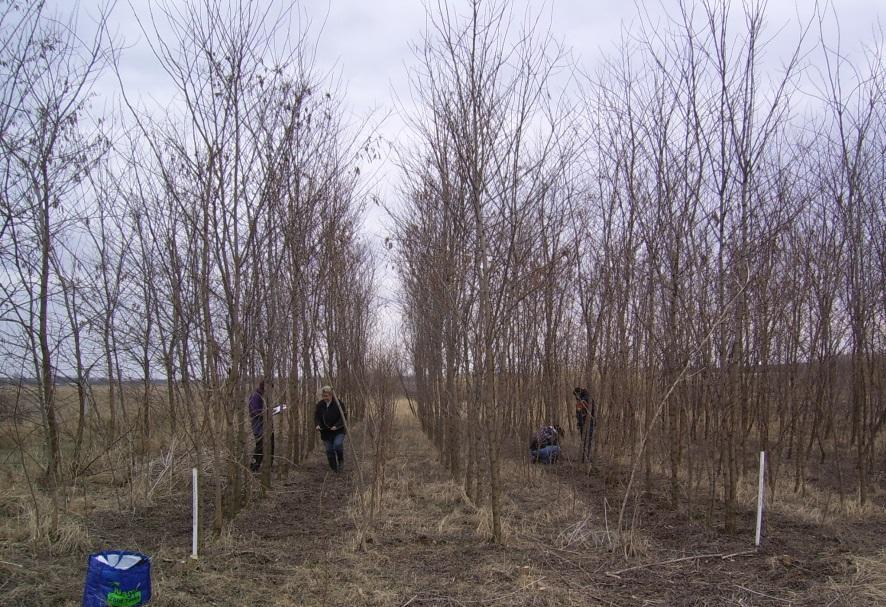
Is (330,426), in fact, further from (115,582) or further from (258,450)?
(115,582)

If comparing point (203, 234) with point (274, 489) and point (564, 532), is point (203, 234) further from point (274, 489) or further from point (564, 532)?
point (274, 489)

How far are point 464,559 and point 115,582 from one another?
2.54 meters

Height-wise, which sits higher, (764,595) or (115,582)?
(115,582)

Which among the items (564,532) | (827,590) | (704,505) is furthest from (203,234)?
(704,505)

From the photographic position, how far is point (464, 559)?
5.31 meters

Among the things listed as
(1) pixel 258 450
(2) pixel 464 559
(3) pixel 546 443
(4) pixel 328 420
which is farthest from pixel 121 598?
(3) pixel 546 443

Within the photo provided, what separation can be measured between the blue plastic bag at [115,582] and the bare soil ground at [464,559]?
0.38 meters

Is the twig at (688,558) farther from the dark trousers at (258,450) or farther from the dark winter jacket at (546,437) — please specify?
the dark trousers at (258,450)

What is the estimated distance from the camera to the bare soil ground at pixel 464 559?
4.38 meters

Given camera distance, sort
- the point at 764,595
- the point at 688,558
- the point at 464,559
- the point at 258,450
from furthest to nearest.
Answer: the point at 258,450
the point at 464,559
the point at 688,558
the point at 764,595

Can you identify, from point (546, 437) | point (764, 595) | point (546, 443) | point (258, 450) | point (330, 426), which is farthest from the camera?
point (546, 443)

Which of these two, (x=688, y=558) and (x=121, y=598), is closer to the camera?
(x=121, y=598)

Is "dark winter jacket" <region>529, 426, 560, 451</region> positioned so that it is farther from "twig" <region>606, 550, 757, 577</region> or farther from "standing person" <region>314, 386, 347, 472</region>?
"twig" <region>606, 550, 757, 577</region>

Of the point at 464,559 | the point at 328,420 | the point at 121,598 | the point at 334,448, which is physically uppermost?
the point at 328,420
